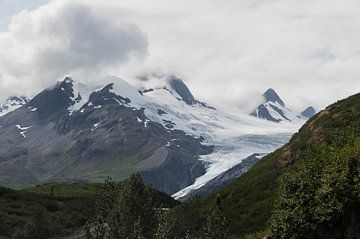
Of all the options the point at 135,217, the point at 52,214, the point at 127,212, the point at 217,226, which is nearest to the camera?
the point at 217,226

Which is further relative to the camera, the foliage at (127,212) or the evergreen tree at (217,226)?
the foliage at (127,212)

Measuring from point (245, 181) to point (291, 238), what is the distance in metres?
74.6

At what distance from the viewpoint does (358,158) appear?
43.5 metres

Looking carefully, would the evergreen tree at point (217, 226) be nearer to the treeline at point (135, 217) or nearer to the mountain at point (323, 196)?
the treeline at point (135, 217)

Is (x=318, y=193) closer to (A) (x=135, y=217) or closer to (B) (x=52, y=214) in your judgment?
(A) (x=135, y=217)

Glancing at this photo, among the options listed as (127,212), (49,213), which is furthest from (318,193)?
(49,213)

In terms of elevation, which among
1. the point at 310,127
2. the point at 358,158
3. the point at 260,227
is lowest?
the point at 260,227

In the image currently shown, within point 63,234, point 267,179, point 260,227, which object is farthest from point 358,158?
point 63,234

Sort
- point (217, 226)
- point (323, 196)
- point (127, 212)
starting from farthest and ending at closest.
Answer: point (127, 212) → point (217, 226) → point (323, 196)

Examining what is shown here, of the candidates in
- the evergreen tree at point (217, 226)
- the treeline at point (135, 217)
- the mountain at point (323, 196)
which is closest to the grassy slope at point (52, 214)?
the treeline at point (135, 217)

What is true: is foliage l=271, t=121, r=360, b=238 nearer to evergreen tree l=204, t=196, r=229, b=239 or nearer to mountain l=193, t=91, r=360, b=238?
mountain l=193, t=91, r=360, b=238

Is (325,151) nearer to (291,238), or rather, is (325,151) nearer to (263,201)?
(291,238)

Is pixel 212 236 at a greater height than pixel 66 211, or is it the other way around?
pixel 66 211

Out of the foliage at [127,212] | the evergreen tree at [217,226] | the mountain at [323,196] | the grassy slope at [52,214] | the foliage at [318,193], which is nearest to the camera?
the mountain at [323,196]
